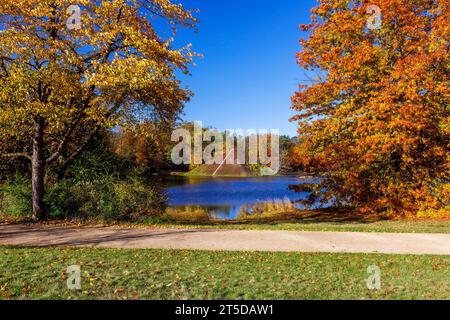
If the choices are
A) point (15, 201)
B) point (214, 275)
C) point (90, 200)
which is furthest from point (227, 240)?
point (15, 201)

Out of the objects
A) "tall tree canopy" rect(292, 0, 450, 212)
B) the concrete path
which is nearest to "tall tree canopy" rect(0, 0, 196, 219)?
the concrete path

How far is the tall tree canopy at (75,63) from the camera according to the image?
11883 millimetres

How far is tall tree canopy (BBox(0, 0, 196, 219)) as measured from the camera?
11.9 metres

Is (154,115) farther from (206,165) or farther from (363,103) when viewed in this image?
(206,165)

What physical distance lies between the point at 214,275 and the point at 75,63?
879cm

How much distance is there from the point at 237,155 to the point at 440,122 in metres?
73.0

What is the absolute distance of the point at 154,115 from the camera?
53.0 ft

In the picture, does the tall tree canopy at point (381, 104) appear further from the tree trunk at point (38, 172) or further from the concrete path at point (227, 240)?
the tree trunk at point (38, 172)

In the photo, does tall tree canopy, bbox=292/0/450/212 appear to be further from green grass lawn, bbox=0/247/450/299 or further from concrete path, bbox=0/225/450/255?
green grass lawn, bbox=0/247/450/299

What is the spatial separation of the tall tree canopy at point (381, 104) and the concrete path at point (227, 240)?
7736 mm

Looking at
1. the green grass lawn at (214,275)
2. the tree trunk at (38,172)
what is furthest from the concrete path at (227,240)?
the tree trunk at (38,172)

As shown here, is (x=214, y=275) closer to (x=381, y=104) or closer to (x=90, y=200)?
(x=90, y=200)

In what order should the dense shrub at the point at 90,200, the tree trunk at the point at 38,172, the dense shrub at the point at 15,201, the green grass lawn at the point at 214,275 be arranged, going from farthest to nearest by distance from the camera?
1. the dense shrub at the point at 15,201
2. the dense shrub at the point at 90,200
3. the tree trunk at the point at 38,172
4. the green grass lawn at the point at 214,275

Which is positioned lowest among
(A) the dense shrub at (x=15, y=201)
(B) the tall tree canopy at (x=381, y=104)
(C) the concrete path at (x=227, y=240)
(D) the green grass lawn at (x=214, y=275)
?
(C) the concrete path at (x=227, y=240)
